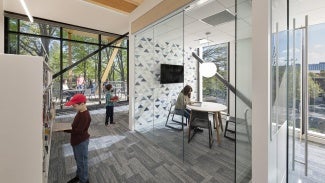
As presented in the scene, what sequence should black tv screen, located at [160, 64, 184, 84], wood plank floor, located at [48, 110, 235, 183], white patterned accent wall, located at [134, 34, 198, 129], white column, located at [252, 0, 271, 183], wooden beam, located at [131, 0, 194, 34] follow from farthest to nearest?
black tv screen, located at [160, 64, 184, 84]
white patterned accent wall, located at [134, 34, 198, 129]
wooden beam, located at [131, 0, 194, 34]
wood plank floor, located at [48, 110, 235, 183]
white column, located at [252, 0, 271, 183]

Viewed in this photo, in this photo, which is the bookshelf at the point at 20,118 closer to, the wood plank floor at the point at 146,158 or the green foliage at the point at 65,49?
the wood plank floor at the point at 146,158

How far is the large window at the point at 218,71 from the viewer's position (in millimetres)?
5579

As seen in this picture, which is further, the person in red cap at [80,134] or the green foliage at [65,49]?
the green foliage at [65,49]

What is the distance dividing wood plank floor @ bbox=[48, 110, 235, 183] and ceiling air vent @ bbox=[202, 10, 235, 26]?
2905mm

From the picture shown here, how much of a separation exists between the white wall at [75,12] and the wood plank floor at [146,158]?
3.38 m

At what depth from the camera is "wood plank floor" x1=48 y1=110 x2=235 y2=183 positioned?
2299 millimetres

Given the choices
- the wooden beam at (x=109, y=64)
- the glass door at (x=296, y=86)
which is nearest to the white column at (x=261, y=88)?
the glass door at (x=296, y=86)

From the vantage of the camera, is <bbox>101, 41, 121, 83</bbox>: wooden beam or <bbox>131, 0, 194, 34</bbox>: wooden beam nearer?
<bbox>131, 0, 194, 34</bbox>: wooden beam

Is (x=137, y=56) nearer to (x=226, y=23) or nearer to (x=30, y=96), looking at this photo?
(x=226, y=23)

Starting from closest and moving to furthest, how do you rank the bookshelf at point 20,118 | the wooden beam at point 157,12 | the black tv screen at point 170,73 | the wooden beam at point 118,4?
the bookshelf at point 20,118 < the wooden beam at point 157,12 < the wooden beam at point 118,4 < the black tv screen at point 170,73

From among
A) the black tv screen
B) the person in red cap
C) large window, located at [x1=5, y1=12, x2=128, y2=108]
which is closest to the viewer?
the person in red cap

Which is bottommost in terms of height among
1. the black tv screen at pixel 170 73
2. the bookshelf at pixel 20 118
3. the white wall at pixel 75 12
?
the bookshelf at pixel 20 118

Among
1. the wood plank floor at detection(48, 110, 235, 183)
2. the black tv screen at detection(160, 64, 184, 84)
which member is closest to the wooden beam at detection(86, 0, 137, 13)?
the black tv screen at detection(160, 64, 184, 84)

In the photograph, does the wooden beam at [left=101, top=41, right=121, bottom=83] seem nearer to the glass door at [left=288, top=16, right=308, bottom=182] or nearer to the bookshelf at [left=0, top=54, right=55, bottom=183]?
the bookshelf at [left=0, top=54, right=55, bottom=183]
